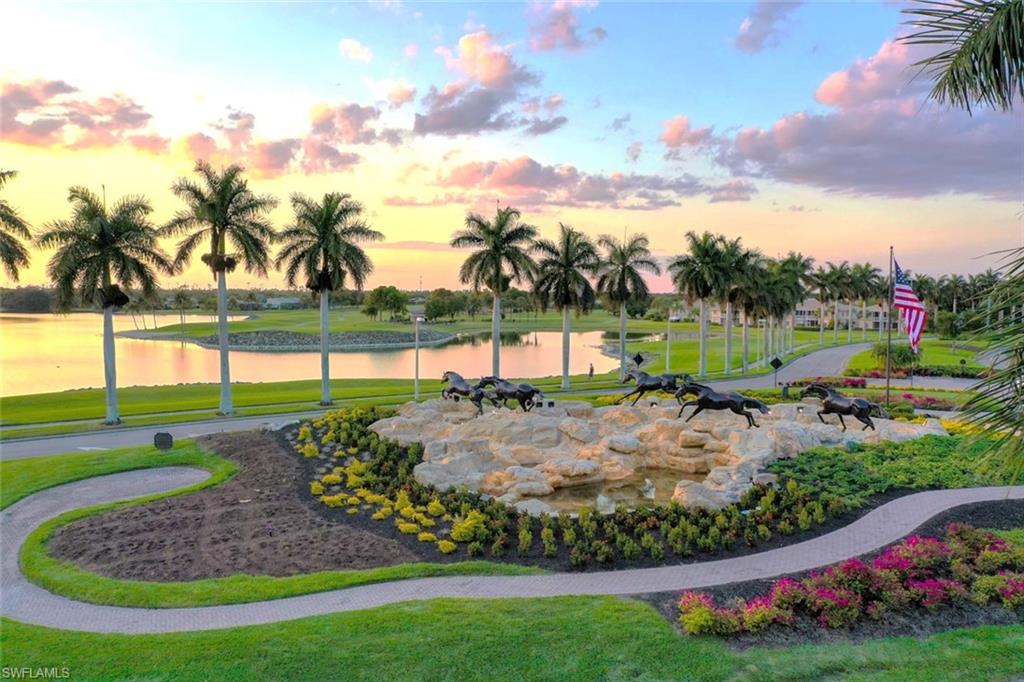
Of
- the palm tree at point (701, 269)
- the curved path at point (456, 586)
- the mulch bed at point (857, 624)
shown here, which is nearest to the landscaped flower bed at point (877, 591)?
the mulch bed at point (857, 624)

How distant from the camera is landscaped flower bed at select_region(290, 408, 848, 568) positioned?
1503 centimetres

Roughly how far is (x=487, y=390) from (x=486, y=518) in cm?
1472

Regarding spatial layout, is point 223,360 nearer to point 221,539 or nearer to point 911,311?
point 221,539

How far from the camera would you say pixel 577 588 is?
525 inches

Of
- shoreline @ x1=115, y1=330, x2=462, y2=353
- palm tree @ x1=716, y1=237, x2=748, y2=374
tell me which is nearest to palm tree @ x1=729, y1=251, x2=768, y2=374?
palm tree @ x1=716, y1=237, x2=748, y2=374

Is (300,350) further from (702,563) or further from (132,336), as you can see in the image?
(702,563)

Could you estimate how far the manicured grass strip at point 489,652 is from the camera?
1012 cm

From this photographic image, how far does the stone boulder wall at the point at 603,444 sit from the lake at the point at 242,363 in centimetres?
3941

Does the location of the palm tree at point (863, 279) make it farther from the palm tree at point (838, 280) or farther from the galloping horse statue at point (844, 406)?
the galloping horse statue at point (844, 406)

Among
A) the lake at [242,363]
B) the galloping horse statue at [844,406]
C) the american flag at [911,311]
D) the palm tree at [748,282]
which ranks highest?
the palm tree at [748,282]

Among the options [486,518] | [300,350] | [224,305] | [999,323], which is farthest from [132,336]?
[999,323]

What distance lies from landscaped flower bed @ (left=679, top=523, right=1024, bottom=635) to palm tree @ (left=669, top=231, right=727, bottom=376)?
37.6m

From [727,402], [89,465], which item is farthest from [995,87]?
[89,465]

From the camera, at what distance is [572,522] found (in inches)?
653
